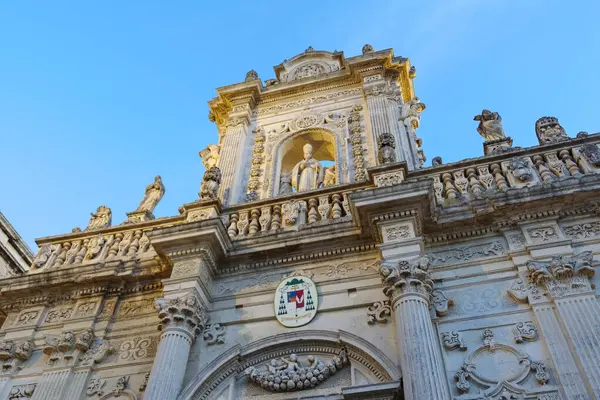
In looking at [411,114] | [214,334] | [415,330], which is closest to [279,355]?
[214,334]

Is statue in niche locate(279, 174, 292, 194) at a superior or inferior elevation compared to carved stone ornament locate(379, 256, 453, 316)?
superior

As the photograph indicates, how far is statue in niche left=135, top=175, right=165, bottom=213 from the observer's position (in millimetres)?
11284

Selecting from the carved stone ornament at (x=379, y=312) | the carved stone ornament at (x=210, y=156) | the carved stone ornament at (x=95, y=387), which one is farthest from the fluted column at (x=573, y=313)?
the carved stone ornament at (x=210, y=156)

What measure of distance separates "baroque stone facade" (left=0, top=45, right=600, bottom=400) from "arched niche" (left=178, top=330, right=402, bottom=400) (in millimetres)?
19

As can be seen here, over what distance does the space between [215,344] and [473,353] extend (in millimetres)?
3464

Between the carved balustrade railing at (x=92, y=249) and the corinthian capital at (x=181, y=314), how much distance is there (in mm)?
2006

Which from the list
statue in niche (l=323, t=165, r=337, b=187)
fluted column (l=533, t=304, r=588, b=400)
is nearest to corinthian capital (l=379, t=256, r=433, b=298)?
fluted column (l=533, t=304, r=588, b=400)

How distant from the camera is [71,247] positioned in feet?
33.2

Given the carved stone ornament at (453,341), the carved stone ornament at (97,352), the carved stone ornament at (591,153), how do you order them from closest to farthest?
the carved stone ornament at (453,341) → the carved stone ornament at (97,352) → the carved stone ornament at (591,153)

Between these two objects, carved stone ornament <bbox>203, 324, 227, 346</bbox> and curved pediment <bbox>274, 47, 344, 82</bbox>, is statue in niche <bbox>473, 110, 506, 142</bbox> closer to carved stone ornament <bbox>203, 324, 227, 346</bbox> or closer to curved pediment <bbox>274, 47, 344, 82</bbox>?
curved pediment <bbox>274, 47, 344, 82</bbox>

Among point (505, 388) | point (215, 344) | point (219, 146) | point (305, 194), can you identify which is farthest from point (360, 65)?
point (505, 388)

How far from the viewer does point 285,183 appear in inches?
464

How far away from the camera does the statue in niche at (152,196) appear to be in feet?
37.0

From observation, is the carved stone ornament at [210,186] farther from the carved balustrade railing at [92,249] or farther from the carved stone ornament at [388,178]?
the carved stone ornament at [388,178]
